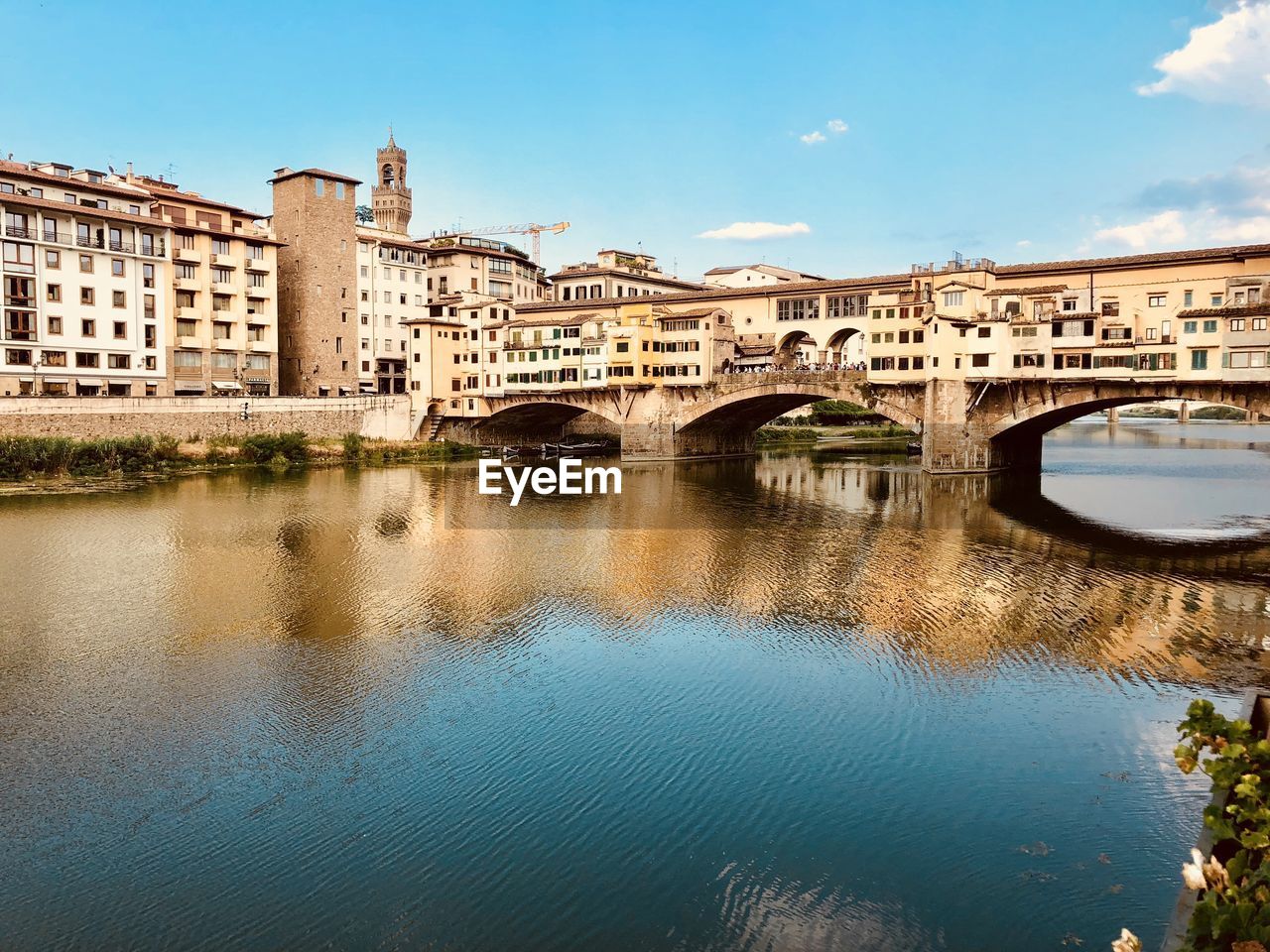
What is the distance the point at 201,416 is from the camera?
184 ft

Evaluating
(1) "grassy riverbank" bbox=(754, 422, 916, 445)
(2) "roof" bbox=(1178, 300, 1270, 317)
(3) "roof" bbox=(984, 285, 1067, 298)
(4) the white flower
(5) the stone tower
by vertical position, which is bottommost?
(4) the white flower

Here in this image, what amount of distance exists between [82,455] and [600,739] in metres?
43.9

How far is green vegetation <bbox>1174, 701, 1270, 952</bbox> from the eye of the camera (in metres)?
6.46

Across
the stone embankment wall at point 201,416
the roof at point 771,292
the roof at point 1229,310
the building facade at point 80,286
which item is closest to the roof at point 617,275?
the roof at point 771,292

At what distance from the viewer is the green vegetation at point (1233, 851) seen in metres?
6.46

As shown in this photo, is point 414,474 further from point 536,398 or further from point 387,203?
point 387,203

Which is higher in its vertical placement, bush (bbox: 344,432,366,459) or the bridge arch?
the bridge arch

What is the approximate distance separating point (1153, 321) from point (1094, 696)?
119 feet

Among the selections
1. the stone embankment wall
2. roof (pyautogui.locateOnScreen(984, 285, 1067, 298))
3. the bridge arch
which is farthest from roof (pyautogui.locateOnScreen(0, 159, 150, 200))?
roof (pyautogui.locateOnScreen(984, 285, 1067, 298))

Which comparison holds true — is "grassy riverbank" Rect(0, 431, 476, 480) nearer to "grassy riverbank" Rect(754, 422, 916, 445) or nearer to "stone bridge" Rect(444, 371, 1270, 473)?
"stone bridge" Rect(444, 371, 1270, 473)

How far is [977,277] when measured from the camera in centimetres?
5238

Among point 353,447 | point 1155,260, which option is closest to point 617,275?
point 353,447

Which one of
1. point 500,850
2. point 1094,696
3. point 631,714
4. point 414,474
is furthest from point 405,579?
point 414,474

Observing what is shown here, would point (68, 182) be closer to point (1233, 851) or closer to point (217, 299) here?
point (217, 299)
